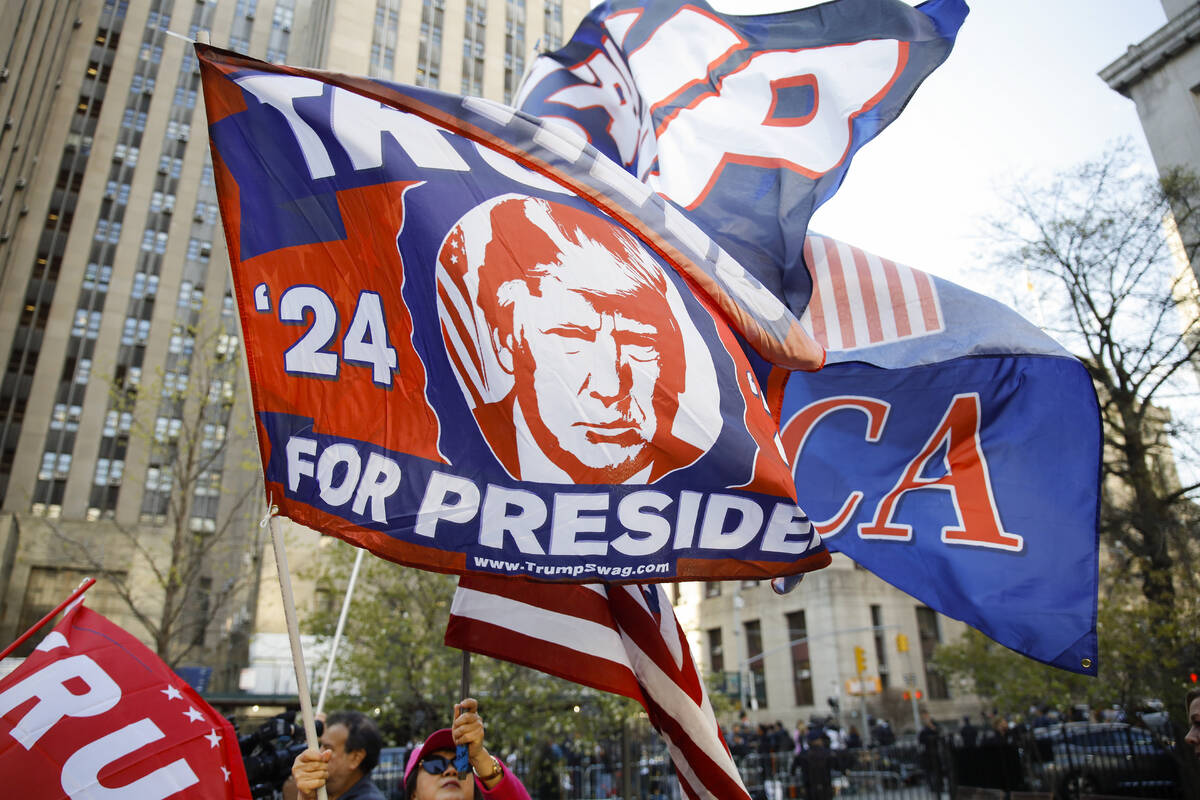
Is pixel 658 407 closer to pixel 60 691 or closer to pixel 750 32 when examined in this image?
pixel 60 691

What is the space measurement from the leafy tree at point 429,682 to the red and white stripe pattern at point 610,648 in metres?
11.0

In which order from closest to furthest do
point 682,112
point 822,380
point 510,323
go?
point 510,323 < point 822,380 < point 682,112

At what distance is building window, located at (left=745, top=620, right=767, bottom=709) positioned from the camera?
1805 inches

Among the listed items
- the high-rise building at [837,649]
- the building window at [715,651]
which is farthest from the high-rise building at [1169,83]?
the building window at [715,651]

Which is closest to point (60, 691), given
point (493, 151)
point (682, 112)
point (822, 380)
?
point (493, 151)

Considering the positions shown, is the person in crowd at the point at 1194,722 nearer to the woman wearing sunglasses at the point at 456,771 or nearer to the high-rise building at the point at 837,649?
the woman wearing sunglasses at the point at 456,771

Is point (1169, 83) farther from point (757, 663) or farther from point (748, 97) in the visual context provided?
point (757, 663)

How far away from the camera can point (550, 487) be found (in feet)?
10.9

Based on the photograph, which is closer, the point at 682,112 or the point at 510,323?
the point at 510,323

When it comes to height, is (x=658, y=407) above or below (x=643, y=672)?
above

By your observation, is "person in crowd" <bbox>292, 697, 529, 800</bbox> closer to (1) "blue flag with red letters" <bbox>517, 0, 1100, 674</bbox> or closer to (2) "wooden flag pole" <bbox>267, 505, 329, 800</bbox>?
(2) "wooden flag pole" <bbox>267, 505, 329, 800</bbox>

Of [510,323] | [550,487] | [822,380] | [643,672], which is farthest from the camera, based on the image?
[822,380]

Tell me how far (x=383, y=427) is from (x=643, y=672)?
1989 mm

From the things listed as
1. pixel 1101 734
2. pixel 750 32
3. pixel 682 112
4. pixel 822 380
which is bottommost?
pixel 1101 734
